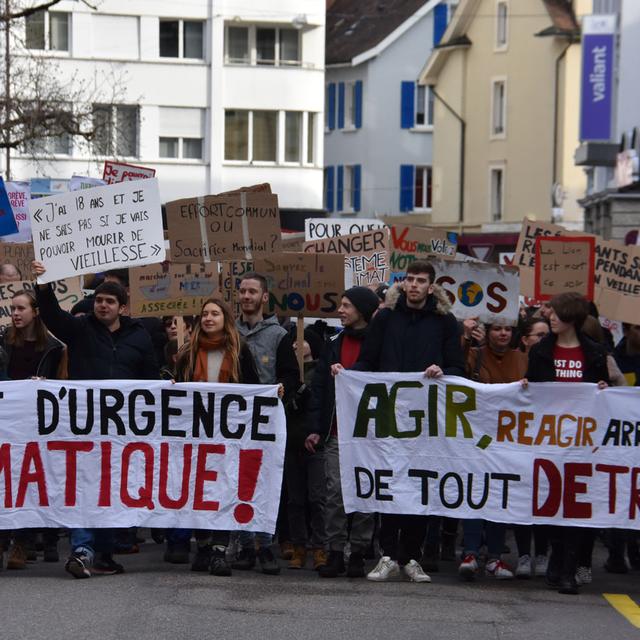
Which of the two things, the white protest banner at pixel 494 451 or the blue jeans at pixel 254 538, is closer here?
the white protest banner at pixel 494 451

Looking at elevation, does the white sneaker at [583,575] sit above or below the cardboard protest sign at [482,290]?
below

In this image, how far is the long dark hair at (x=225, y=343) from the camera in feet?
36.4

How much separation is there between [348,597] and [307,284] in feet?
11.7

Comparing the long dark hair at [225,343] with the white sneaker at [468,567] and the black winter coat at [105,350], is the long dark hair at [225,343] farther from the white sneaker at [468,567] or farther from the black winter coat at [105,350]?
the white sneaker at [468,567]

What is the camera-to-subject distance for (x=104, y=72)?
155 feet

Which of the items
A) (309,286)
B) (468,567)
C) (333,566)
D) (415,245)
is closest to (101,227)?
(309,286)

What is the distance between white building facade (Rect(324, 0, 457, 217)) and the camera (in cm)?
6159

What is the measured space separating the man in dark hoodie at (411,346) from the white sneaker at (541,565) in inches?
35.3

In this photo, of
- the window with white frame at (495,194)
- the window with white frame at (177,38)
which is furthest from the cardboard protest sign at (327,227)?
the window with white frame at (495,194)

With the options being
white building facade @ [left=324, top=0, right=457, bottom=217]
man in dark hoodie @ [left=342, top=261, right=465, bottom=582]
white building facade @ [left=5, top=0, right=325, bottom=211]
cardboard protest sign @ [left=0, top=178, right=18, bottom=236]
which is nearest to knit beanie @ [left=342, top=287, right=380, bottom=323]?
man in dark hoodie @ [left=342, top=261, right=465, bottom=582]

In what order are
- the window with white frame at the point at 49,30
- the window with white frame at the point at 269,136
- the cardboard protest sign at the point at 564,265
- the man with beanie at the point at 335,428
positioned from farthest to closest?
the window with white frame at the point at 269,136 → the window with white frame at the point at 49,30 → the cardboard protest sign at the point at 564,265 → the man with beanie at the point at 335,428

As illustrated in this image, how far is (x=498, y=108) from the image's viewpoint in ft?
179

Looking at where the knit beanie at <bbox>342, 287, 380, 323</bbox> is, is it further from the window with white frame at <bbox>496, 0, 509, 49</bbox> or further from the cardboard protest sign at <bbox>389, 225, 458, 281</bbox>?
the window with white frame at <bbox>496, 0, 509, 49</bbox>

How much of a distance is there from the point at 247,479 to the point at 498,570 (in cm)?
174
